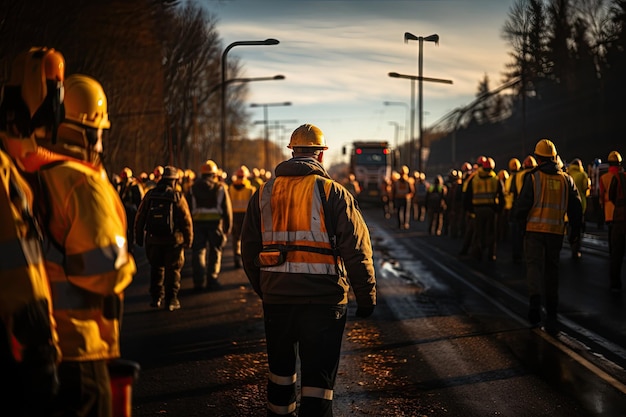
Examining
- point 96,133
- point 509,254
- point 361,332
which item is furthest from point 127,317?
point 509,254

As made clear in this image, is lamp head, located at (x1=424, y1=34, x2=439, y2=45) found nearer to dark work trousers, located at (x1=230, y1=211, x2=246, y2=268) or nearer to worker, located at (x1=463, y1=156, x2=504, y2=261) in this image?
worker, located at (x1=463, y1=156, x2=504, y2=261)

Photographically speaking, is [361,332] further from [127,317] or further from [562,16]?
[562,16]

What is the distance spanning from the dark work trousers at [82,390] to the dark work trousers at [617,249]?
10101 millimetres

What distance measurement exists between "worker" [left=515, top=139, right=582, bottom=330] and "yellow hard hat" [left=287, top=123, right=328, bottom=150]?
5.07 m

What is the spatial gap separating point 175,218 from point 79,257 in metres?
7.59

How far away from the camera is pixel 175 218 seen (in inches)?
416

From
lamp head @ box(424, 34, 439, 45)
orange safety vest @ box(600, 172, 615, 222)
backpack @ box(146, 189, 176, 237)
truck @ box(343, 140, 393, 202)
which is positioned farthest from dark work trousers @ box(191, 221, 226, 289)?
truck @ box(343, 140, 393, 202)

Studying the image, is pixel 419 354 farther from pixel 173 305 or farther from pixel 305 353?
pixel 173 305

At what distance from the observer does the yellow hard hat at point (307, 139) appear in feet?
16.1

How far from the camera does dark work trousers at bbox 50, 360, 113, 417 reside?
9.79 feet

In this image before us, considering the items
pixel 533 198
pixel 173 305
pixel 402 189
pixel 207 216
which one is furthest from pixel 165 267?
pixel 402 189

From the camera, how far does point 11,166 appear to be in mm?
2838

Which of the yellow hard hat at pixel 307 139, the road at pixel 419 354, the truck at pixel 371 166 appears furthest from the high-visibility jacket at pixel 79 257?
the truck at pixel 371 166

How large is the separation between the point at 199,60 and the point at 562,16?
2354cm
